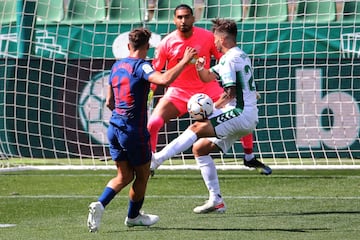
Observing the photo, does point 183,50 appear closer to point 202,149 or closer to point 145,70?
point 202,149

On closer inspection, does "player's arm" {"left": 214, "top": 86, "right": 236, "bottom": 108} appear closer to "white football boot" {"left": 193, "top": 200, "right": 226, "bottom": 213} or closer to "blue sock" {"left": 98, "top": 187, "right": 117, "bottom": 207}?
"white football boot" {"left": 193, "top": 200, "right": 226, "bottom": 213}

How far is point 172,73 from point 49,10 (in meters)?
9.75

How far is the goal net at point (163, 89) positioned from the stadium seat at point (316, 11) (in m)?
0.02

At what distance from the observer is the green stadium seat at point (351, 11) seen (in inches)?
674

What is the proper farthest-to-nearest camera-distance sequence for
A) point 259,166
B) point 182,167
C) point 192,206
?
point 182,167, point 259,166, point 192,206

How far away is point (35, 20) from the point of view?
1722 cm

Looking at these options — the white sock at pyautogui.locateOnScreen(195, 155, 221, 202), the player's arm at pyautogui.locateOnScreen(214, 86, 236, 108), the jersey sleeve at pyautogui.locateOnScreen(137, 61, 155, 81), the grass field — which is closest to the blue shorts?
the jersey sleeve at pyautogui.locateOnScreen(137, 61, 155, 81)

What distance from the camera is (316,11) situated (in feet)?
57.1

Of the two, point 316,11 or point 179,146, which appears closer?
point 179,146

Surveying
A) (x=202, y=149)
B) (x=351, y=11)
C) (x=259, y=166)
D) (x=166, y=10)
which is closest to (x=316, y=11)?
(x=351, y=11)

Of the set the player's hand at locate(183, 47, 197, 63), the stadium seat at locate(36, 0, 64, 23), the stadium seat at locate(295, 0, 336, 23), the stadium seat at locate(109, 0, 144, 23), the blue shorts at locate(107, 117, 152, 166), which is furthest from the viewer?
the stadium seat at locate(36, 0, 64, 23)

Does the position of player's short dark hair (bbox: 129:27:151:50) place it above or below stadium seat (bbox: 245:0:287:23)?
above

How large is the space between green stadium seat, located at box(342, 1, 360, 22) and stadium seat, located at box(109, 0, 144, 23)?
3.39 meters

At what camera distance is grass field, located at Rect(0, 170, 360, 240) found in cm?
902
